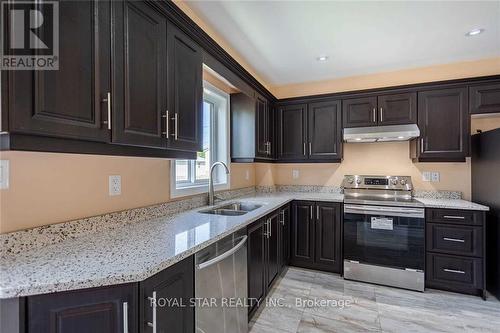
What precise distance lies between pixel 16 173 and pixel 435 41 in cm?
350

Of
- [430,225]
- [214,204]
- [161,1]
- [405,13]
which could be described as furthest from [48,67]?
[430,225]

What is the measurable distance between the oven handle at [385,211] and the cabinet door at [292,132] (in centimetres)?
99

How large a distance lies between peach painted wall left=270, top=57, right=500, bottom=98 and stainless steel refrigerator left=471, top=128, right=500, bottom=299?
2.64 feet

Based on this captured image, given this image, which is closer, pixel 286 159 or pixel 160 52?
pixel 160 52

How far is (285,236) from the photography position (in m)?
3.00

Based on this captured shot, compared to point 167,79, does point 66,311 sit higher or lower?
lower

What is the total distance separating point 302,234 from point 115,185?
92.4 inches

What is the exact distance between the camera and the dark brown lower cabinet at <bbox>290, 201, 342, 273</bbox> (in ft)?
9.77

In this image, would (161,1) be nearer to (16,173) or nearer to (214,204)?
(16,173)

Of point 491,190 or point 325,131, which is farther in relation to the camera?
point 325,131

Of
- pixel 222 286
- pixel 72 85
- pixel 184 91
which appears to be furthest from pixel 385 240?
pixel 72 85

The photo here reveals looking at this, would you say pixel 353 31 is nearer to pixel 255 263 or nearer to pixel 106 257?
pixel 255 263

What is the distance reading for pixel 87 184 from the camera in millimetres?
1378

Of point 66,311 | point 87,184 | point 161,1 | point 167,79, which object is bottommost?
point 66,311
